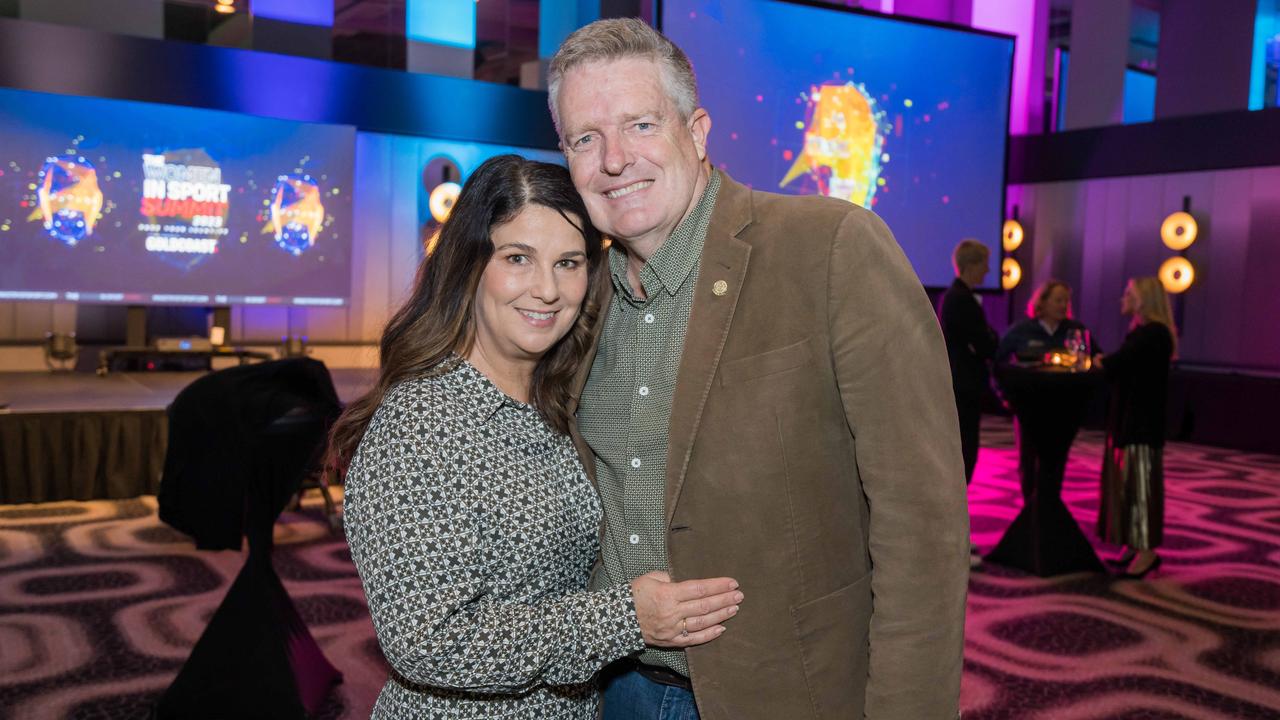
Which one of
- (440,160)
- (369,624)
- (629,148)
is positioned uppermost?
(440,160)

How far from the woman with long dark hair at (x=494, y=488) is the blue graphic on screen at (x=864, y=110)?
430 centimetres

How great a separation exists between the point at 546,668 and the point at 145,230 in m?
7.53

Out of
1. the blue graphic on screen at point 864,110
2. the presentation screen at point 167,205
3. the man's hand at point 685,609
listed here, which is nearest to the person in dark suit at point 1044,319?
the blue graphic on screen at point 864,110

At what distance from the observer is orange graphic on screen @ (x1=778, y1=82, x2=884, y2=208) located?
648cm

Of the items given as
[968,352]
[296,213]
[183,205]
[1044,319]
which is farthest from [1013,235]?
[183,205]

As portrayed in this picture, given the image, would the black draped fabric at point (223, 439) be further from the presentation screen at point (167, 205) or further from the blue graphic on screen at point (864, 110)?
the presentation screen at point (167, 205)

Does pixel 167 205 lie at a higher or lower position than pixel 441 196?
lower

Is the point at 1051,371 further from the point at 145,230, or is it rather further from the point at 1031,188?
the point at 1031,188

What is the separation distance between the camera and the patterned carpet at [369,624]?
3492 millimetres

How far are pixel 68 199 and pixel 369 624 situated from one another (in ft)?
16.9

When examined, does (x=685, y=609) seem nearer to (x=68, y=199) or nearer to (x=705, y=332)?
(x=705, y=332)

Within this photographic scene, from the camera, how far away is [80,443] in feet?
18.3

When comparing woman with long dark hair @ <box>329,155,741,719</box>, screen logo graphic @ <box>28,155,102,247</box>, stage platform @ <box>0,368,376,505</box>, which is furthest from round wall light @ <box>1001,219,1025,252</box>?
woman with long dark hair @ <box>329,155,741,719</box>

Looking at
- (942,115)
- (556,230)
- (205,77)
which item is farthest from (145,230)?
(556,230)
